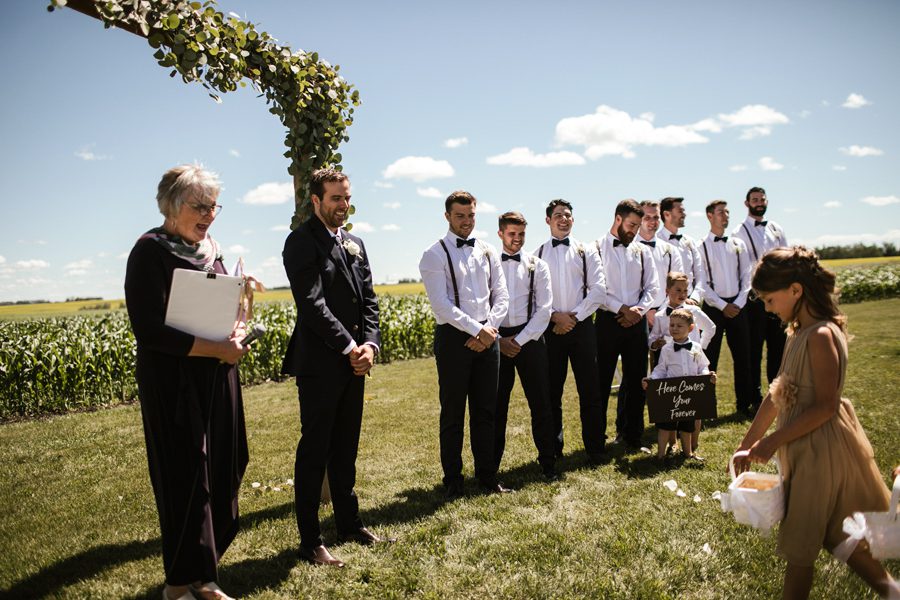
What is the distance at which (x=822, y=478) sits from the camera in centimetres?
288

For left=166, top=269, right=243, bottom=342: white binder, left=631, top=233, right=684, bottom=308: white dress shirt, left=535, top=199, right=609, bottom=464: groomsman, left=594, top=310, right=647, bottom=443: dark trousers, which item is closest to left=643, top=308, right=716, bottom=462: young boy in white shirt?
left=594, top=310, right=647, bottom=443: dark trousers

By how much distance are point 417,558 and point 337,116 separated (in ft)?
12.9

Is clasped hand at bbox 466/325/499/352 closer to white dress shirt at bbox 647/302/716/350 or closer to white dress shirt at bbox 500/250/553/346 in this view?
white dress shirt at bbox 500/250/553/346

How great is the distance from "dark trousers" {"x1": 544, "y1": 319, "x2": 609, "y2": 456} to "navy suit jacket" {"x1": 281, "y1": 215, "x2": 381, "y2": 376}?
2.62 metres

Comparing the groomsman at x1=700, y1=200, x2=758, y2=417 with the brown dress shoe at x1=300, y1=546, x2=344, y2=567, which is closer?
the brown dress shoe at x1=300, y1=546, x2=344, y2=567

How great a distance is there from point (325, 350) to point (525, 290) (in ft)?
8.17

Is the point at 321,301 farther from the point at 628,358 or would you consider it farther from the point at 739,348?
the point at 739,348

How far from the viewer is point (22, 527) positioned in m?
5.30

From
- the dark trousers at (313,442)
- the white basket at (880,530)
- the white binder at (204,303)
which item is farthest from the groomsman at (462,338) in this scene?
the white basket at (880,530)

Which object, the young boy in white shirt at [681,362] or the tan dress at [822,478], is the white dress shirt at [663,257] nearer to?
the young boy in white shirt at [681,362]

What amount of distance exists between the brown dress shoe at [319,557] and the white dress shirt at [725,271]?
633 centimetres

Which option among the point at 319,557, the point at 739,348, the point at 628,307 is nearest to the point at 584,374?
the point at 628,307

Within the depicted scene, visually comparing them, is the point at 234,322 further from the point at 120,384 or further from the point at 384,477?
the point at 120,384

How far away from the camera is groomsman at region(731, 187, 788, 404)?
28.2 ft
